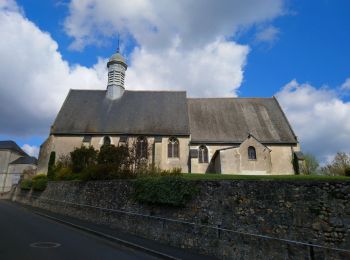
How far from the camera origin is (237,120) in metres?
33.0

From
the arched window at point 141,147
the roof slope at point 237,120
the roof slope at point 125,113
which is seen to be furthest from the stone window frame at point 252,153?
the arched window at point 141,147

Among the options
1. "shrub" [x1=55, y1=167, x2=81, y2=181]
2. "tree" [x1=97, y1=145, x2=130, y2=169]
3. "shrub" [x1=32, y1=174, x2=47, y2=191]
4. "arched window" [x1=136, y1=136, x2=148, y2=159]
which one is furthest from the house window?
"tree" [x1=97, y1=145, x2=130, y2=169]

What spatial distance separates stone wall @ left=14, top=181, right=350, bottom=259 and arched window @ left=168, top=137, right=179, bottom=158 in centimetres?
1657

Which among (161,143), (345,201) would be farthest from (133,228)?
(161,143)

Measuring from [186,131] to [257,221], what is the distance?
71.5 ft

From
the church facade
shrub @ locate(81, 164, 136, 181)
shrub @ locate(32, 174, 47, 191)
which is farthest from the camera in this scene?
the church facade

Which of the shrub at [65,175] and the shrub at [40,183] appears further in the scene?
the shrub at [40,183]

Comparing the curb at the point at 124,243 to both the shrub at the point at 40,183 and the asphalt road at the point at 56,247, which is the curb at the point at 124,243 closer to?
the asphalt road at the point at 56,247

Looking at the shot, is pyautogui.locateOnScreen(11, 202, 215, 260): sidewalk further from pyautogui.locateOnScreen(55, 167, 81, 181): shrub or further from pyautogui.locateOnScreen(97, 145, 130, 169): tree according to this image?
pyautogui.locateOnScreen(55, 167, 81, 181): shrub

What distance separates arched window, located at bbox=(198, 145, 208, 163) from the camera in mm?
30203

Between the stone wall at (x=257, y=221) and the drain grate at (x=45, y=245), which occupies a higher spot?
the stone wall at (x=257, y=221)

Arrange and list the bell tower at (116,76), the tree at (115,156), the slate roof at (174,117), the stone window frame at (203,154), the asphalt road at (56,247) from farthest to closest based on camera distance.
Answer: the bell tower at (116,76) → the slate roof at (174,117) → the stone window frame at (203,154) → the tree at (115,156) → the asphalt road at (56,247)

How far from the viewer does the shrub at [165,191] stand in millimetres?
11742

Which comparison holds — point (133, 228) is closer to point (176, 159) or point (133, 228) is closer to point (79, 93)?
point (176, 159)
